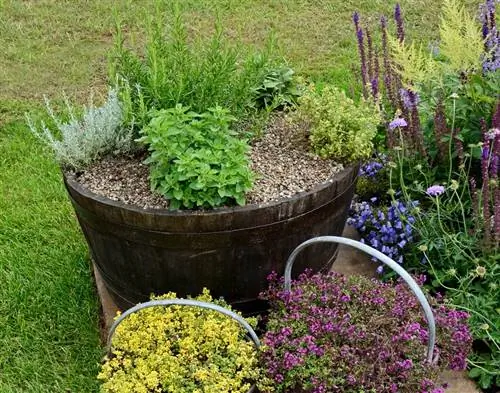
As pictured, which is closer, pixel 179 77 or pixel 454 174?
pixel 179 77

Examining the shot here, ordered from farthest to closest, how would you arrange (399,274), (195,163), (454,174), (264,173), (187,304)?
1. (454,174)
2. (264,173)
3. (195,163)
4. (187,304)
5. (399,274)

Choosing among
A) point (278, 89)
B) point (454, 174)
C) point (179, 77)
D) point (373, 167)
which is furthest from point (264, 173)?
point (454, 174)

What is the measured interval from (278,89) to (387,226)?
95 centimetres

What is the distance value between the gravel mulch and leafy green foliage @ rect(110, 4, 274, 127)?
222mm

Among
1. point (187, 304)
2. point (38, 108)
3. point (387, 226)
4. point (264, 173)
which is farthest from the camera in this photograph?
point (38, 108)

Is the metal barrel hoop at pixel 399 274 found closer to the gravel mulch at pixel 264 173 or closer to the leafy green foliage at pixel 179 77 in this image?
the gravel mulch at pixel 264 173

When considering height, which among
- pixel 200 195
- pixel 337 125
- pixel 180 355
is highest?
pixel 337 125

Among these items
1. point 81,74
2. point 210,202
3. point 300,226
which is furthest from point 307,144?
point 81,74

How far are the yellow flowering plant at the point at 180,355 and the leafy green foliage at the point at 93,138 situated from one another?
82 cm

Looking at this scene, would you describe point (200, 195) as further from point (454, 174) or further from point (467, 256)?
point (454, 174)

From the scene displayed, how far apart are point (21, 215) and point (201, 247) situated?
1820mm

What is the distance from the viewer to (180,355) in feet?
8.75

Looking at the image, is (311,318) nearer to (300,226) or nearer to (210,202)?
(300,226)

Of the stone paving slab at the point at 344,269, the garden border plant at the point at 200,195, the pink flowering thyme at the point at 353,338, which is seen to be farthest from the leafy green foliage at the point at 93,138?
the pink flowering thyme at the point at 353,338
